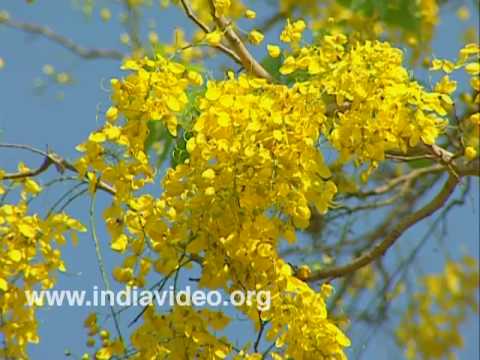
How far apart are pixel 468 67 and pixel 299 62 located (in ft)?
0.86

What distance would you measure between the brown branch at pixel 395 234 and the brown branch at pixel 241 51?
0.32 m

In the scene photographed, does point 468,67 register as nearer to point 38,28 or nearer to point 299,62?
point 299,62

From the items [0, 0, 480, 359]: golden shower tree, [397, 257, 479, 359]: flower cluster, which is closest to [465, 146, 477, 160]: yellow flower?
[0, 0, 480, 359]: golden shower tree

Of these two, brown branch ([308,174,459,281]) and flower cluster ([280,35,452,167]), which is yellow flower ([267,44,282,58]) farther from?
brown branch ([308,174,459,281])

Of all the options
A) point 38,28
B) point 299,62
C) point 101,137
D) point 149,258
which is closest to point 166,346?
point 149,258

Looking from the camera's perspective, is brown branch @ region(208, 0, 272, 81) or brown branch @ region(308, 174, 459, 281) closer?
brown branch @ region(208, 0, 272, 81)

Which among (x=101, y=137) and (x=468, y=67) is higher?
(x=468, y=67)

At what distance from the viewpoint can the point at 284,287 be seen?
147 cm

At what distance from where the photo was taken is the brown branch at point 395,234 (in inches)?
69.7

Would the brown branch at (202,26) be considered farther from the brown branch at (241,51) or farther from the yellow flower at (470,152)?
the yellow flower at (470,152)

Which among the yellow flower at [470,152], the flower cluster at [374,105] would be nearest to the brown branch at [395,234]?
the yellow flower at [470,152]

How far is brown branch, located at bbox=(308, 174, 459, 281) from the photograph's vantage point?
5.81 feet

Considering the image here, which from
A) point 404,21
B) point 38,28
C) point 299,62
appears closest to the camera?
point 299,62

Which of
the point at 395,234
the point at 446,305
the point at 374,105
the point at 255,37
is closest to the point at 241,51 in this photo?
the point at 255,37
